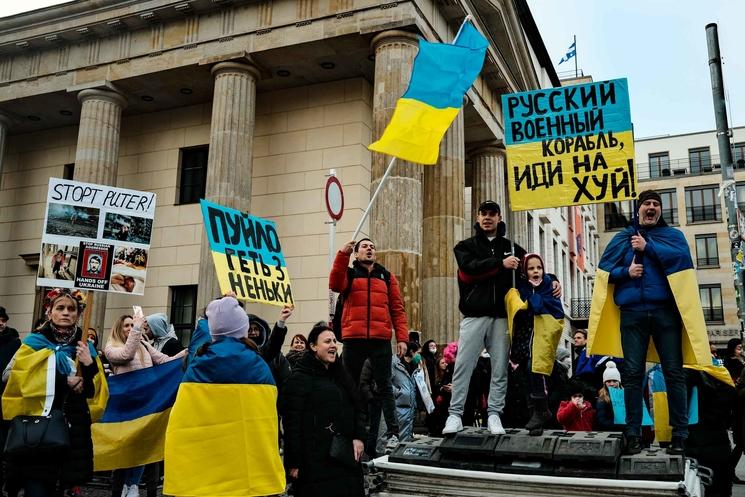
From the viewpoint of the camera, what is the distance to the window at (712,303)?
5397 centimetres

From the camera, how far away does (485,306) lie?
6512 mm

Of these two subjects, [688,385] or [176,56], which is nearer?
[688,385]

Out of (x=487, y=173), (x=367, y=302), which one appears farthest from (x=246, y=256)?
(x=487, y=173)

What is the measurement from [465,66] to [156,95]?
15.4 metres

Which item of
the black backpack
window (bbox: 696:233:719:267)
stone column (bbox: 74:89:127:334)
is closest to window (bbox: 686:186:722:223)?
→ window (bbox: 696:233:719:267)

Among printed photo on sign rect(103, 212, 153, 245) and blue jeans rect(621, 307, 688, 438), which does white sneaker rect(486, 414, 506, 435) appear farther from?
printed photo on sign rect(103, 212, 153, 245)

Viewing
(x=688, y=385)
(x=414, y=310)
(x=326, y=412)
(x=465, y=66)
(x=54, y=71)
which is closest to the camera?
(x=326, y=412)

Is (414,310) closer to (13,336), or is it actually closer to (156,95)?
(13,336)

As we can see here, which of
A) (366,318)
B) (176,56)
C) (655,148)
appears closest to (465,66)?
(366,318)

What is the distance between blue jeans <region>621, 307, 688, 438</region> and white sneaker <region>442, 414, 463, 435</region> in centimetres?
142

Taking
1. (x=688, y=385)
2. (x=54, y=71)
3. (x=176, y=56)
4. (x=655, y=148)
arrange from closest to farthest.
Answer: (x=688, y=385) < (x=176, y=56) < (x=54, y=71) < (x=655, y=148)

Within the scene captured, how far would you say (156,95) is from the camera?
21.5 meters

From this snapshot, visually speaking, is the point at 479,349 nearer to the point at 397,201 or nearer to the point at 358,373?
the point at 358,373

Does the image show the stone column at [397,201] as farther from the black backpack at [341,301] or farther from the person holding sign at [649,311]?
the person holding sign at [649,311]
